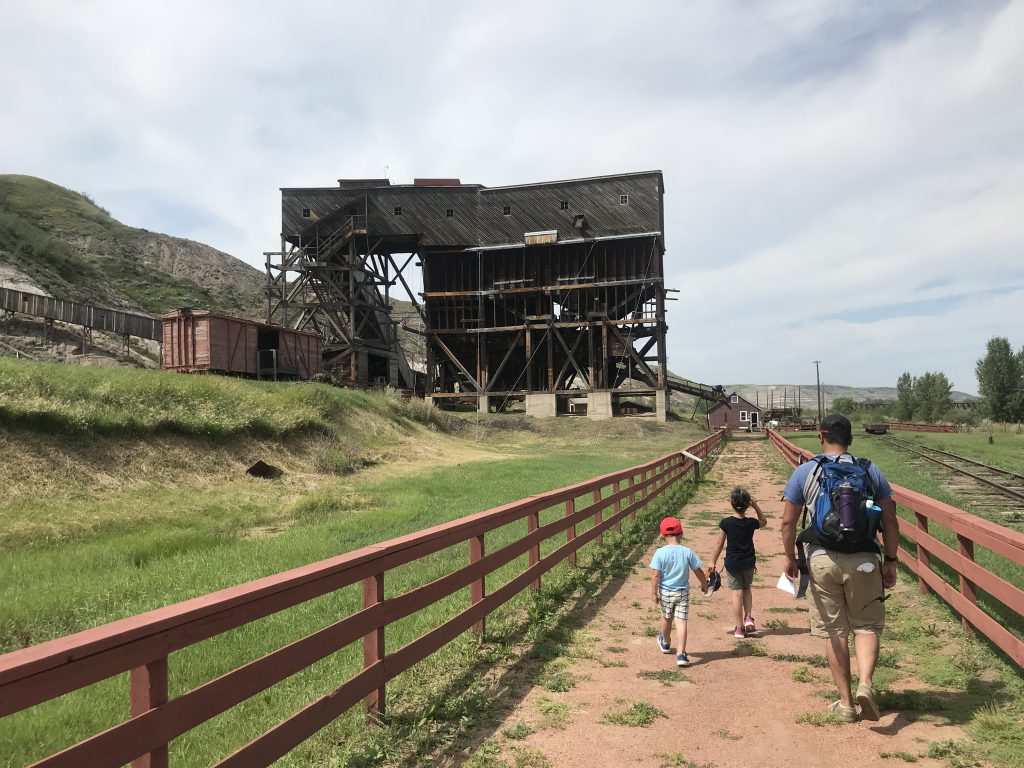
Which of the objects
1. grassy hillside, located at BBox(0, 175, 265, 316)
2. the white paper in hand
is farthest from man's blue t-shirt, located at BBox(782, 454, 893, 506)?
grassy hillside, located at BBox(0, 175, 265, 316)

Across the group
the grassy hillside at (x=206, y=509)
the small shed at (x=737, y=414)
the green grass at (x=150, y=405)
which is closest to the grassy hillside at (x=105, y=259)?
the green grass at (x=150, y=405)

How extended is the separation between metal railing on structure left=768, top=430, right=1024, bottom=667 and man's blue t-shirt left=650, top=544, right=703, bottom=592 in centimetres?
211

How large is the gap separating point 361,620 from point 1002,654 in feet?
16.6

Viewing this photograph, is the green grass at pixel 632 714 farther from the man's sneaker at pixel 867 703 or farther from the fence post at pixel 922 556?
the fence post at pixel 922 556

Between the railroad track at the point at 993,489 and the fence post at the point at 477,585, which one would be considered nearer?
the fence post at the point at 477,585

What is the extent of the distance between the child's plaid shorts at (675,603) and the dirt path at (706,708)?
14.7 inches

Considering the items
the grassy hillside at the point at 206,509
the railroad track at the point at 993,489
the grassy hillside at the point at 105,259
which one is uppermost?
the grassy hillside at the point at 105,259

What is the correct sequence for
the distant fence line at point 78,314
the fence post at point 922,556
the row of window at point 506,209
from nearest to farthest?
1. the fence post at point 922,556
2. the distant fence line at point 78,314
3. the row of window at point 506,209

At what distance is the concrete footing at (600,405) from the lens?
4788 cm

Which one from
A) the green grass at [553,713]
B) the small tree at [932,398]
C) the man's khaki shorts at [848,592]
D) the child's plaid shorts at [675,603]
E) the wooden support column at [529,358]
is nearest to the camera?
the man's khaki shorts at [848,592]

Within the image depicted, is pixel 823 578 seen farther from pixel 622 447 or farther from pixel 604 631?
pixel 622 447

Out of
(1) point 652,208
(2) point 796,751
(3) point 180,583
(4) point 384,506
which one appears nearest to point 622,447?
(1) point 652,208

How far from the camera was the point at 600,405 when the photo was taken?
158 feet

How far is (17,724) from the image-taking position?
4266 mm
